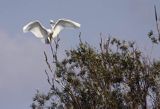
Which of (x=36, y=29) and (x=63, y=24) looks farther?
(x=63, y=24)

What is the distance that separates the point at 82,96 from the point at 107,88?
2.13m

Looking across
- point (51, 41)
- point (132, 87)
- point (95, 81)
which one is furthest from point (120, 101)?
point (51, 41)

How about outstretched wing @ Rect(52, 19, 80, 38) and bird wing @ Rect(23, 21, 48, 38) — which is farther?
bird wing @ Rect(23, 21, 48, 38)

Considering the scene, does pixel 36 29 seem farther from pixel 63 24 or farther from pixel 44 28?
pixel 63 24

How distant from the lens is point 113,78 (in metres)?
18.2

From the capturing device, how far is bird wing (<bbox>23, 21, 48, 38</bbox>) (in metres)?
19.9

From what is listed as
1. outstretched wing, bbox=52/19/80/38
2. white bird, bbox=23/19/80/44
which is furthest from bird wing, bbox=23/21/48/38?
outstretched wing, bbox=52/19/80/38

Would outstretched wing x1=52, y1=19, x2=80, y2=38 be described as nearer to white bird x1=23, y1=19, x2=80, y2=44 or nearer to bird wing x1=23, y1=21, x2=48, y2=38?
white bird x1=23, y1=19, x2=80, y2=44

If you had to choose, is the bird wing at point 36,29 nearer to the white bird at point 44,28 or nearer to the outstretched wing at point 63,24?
the white bird at point 44,28

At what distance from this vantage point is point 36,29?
20.1m

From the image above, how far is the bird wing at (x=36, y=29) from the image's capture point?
19905 mm

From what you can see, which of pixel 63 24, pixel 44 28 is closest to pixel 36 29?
pixel 44 28

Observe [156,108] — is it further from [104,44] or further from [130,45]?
[130,45]

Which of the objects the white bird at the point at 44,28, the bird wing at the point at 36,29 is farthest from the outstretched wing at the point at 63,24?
the bird wing at the point at 36,29
